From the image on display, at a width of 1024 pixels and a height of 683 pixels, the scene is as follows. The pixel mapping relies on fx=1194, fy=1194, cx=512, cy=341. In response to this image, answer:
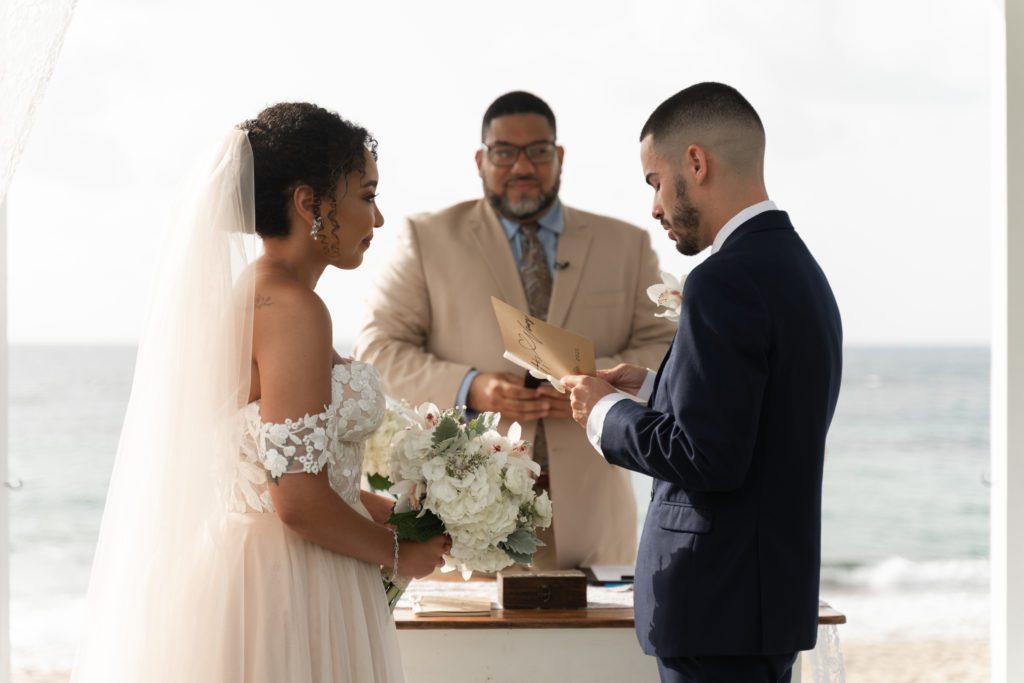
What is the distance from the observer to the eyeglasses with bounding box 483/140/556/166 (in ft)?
14.3

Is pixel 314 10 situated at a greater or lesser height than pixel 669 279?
greater

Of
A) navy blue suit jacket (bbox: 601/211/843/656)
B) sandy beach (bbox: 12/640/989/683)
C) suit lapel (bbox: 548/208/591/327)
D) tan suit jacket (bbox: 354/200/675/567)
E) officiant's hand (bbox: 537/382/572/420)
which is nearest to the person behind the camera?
navy blue suit jacket (bbox: 601/211/843/656)

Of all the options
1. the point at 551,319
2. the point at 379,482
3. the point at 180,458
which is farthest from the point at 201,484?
the point at 551,319

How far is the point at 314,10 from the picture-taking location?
837 inches

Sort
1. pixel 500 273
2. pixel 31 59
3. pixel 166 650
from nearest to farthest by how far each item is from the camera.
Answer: pixel 31 59, pixel 166 650, pixel 500 273

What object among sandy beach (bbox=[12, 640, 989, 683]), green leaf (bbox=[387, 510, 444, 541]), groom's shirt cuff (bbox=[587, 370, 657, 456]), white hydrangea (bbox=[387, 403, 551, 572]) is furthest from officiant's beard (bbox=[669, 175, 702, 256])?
sandy beach (bbox=[12, 640, 989, 683])

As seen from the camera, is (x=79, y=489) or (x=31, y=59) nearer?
(x=31, y=59)

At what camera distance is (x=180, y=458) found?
7.89 feet

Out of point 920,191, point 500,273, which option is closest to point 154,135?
point 920,191

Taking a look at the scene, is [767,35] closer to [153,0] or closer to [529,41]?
[529,41]

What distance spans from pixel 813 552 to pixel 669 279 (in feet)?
2.87

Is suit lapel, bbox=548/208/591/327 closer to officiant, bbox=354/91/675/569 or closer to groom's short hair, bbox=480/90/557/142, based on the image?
officiant, bbox=354/91/675/569

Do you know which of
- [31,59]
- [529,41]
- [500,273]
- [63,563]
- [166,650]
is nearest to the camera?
[31,59]

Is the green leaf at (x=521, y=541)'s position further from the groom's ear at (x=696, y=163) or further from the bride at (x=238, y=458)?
the groom's ear at (x=696, y=163)
